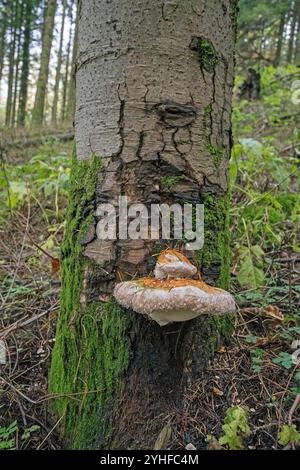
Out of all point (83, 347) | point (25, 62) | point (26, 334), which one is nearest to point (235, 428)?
point (83, 347)

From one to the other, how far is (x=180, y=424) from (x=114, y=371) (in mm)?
331

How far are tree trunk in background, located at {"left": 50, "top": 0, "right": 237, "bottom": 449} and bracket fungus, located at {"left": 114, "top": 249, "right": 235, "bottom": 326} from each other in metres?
0.18

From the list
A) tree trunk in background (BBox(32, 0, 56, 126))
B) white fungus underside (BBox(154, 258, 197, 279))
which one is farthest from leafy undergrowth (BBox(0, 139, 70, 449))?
tree trunk in background (BBox(32, 0, 56, 126))

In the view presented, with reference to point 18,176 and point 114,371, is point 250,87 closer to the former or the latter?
point 18,176

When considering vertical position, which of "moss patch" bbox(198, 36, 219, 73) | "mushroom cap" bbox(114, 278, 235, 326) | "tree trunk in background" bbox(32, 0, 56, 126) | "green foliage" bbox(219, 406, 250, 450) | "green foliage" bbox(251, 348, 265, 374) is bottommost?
"green foliage" bbox(219, 406, 250, 450)

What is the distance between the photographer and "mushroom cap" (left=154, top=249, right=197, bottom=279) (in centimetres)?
138

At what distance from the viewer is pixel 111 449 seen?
59.0 inches

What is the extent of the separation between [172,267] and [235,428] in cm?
62

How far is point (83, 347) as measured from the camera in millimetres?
1642

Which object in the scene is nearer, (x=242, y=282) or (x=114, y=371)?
(x=114, y=371)

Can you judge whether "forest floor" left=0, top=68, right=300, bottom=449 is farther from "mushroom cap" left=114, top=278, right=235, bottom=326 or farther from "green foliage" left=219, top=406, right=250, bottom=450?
"mushroom cap" left=114, top=278, right=235, bottom=326

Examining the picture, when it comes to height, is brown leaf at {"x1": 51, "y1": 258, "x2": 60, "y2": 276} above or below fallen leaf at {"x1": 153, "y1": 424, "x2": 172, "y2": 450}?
above

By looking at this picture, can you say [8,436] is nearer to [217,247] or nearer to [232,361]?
[232,361]

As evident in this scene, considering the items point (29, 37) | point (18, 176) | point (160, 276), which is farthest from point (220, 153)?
point (29, 37)
